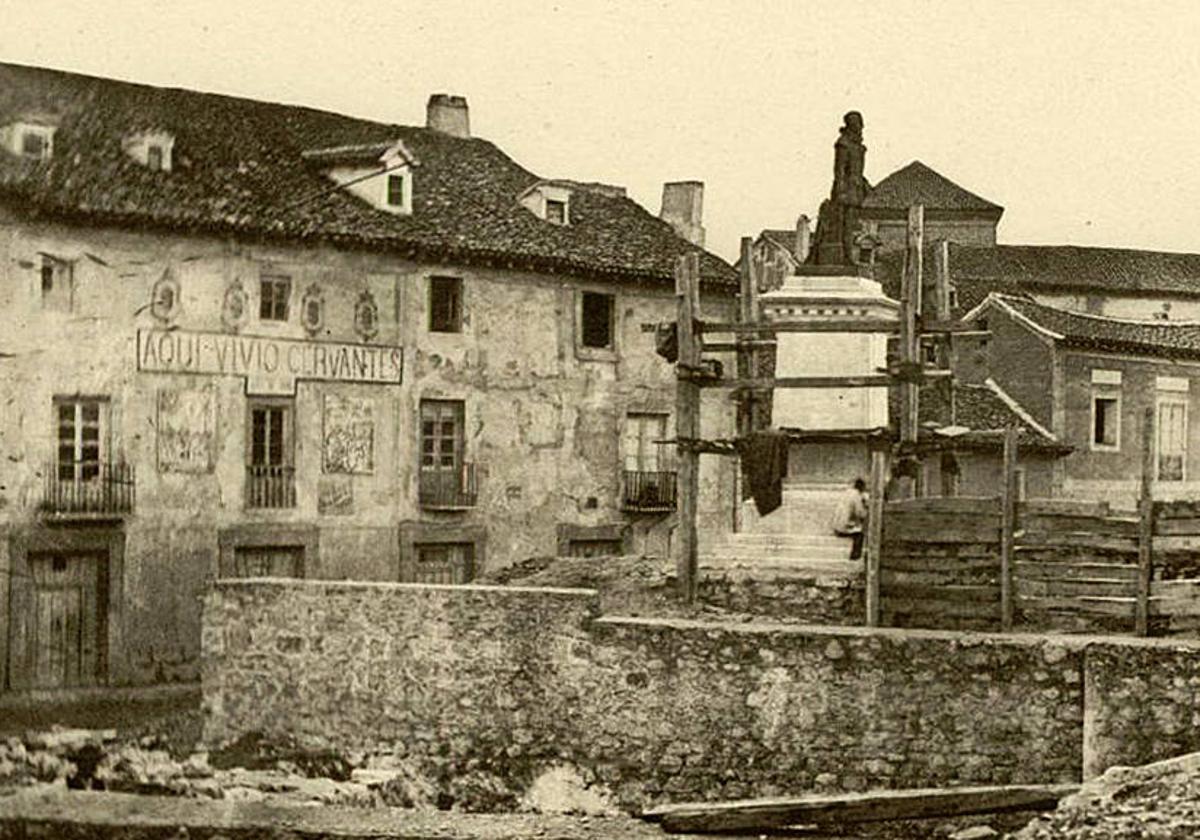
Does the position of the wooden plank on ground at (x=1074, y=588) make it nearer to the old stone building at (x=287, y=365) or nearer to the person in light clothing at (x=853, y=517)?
the person in light clothing at (x=853, y=517)

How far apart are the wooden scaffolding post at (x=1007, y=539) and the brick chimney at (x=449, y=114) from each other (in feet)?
53.5

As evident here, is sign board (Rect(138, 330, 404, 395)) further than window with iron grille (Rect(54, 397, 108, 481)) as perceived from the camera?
Yes

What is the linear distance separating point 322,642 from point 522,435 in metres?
10.7

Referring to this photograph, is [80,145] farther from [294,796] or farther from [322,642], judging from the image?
[294,796]

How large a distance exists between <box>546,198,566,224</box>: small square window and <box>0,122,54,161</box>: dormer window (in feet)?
25.4

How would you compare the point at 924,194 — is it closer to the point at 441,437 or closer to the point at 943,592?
the point at 441,437

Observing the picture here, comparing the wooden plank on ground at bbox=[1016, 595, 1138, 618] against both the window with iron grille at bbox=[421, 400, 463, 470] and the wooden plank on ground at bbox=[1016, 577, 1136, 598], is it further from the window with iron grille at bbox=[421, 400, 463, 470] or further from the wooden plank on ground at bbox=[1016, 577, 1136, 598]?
the window with iron grille at bbox=[421, 400, 463, 470]

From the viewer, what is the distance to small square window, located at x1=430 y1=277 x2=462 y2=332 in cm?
2352

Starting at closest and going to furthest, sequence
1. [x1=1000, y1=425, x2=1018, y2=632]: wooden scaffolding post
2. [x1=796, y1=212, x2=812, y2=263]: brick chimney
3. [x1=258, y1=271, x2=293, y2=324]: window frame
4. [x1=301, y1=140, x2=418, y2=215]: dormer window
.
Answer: [x1=1000, y1=425, x2=1018, y2=632]: wooden scaffolding post
[x1=258, y1=271, x2=293, y2=324]: window frame
[x1=301, y1=140, x2=418, y2=215]: dormer window
[x1=796, y1=212, x2=812, y2=263]: brick chimney

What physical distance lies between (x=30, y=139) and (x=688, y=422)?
9633 millimetres

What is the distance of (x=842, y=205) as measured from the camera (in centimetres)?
1569

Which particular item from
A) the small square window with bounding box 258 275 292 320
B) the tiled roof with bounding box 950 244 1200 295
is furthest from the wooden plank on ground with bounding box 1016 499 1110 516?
the tiled roof with bounding box 950 244 1200 295

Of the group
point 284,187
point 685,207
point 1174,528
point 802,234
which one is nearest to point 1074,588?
point 1174,528

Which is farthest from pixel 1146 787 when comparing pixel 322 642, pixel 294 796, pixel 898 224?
pixel 898 224
